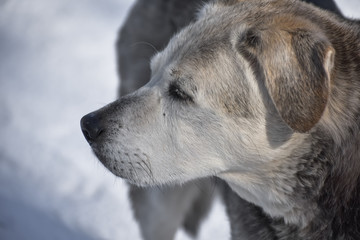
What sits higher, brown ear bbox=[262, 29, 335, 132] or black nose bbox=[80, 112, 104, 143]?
brown ear bbox=[262, 29, 335, 132]

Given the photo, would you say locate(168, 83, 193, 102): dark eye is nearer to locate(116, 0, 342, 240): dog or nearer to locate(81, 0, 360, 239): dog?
locate(81, 0, 360, 239): dog

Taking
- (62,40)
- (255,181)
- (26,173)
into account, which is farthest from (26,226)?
(62,40)

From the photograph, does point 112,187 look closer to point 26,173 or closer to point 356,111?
point 26,173

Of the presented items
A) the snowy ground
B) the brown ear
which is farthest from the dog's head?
the snowy ground

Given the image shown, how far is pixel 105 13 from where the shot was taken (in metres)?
7.52

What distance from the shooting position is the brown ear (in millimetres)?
2605

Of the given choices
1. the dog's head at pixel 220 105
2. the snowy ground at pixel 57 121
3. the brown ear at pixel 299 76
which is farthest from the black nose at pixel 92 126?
the snowy ground at pixel 57 121

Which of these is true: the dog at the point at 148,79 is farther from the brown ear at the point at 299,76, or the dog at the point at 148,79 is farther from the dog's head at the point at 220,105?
the brown ear at the point at 299,76

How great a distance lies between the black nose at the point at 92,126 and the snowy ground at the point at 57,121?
167 cm

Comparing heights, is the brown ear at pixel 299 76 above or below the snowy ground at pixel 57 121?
above

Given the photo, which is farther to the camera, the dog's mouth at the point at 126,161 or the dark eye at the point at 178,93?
the dog's mouth at the point at 126,161

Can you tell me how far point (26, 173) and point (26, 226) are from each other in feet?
2.59

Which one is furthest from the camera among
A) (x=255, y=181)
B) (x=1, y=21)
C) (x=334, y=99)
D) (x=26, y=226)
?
(x=1, y=21)

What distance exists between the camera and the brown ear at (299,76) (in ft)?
8.55
